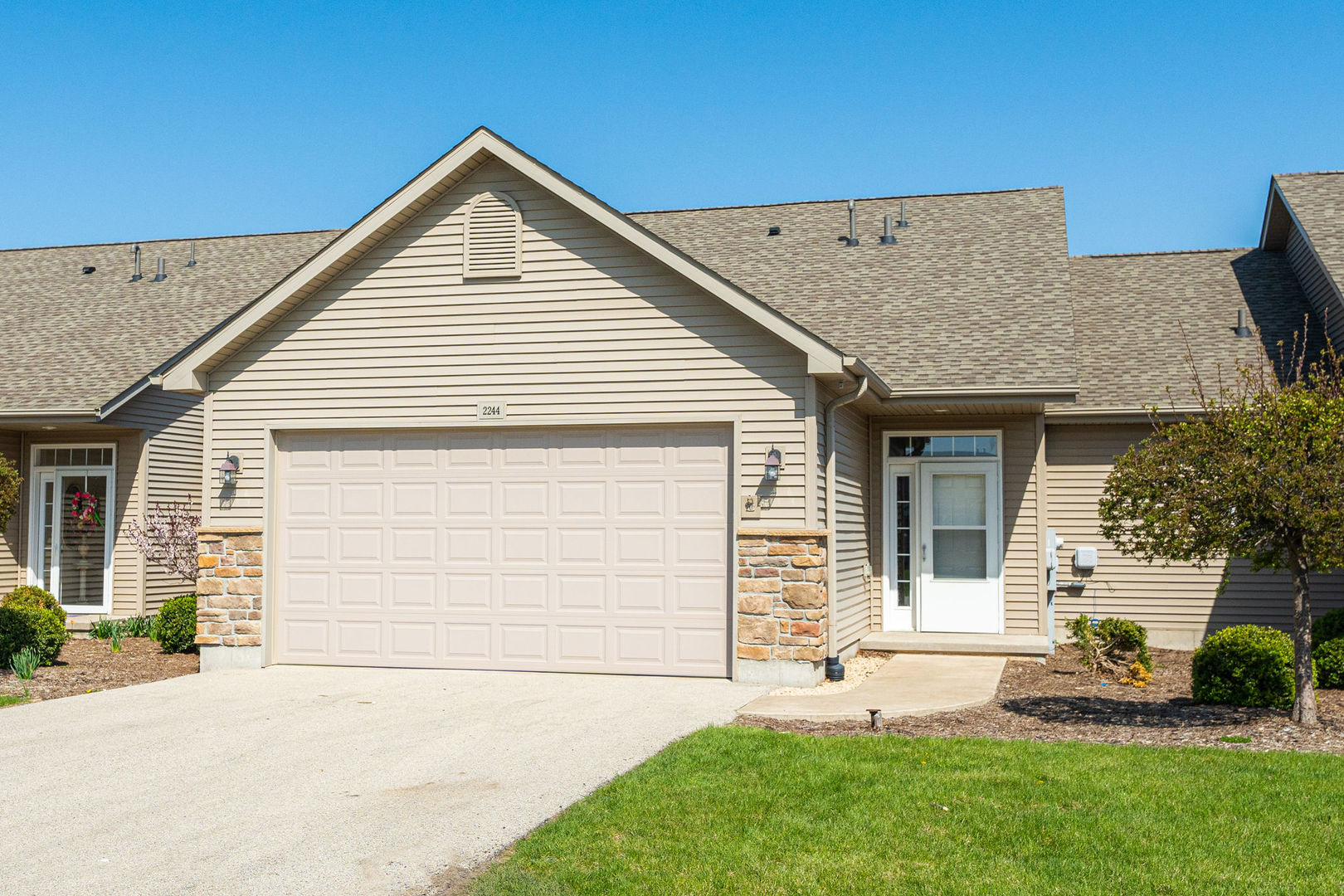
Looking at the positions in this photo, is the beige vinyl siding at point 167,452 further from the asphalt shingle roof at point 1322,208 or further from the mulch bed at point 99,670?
the asphalt shingle roof at point 1322,208

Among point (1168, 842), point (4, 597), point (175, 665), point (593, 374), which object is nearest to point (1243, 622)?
point (593, 374)

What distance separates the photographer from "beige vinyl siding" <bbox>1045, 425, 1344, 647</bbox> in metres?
14.0

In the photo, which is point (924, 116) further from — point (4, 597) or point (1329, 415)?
point (4, 597)

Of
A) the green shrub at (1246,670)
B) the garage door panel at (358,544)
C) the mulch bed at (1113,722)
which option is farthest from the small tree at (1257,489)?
the garage door panel at (358,544)

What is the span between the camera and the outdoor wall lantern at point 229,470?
12.1 meters

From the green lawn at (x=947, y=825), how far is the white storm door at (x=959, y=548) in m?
6.26

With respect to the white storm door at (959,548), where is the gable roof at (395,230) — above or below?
above

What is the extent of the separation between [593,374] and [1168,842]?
7244 mm

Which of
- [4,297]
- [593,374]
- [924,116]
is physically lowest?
[593,374]

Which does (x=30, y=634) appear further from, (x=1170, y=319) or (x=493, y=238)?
(x=1170, y=319)

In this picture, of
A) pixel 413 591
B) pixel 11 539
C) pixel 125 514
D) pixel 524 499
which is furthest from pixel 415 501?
pixel 11 539

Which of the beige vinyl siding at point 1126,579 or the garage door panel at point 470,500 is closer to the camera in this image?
the garage door panel at point 470,500

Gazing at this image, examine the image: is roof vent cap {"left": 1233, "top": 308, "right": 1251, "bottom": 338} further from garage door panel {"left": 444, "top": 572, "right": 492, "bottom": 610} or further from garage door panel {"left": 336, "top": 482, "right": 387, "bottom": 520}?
garage door panel {"left": 336, "top": 482, "right": 387, "bottom": 520}

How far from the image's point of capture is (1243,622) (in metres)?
14.0
